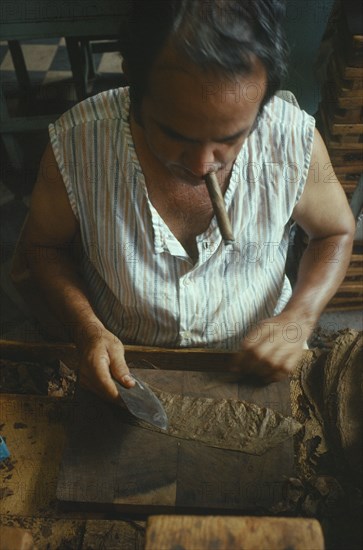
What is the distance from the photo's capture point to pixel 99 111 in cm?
148

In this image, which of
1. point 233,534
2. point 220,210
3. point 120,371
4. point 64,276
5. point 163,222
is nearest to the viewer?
point 233,534

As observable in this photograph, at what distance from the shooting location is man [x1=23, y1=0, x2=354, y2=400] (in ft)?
3.75

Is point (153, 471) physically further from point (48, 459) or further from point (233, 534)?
point (233, 534)

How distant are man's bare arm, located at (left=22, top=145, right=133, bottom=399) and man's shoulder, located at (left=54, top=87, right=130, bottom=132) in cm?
10

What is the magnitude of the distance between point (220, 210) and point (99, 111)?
1.94ft

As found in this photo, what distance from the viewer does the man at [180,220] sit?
114cm

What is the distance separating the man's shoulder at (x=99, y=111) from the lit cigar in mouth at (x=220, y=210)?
0.43 meters

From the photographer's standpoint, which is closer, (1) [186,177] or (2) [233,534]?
(2) [233,534]

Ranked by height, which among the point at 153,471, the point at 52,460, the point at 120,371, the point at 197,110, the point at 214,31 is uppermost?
the point at 214,31

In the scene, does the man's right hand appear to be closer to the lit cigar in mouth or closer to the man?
the man

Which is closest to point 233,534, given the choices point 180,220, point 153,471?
point 153,471

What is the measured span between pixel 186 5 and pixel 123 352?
0.90 meters

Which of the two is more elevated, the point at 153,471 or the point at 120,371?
the point at 120,371

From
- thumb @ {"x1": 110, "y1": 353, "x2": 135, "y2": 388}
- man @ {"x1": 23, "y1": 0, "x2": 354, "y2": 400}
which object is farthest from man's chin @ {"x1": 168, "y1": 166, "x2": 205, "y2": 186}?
thumb @ {"x1": 110, "y1": 353, "x2": 135, "y2": 388}
